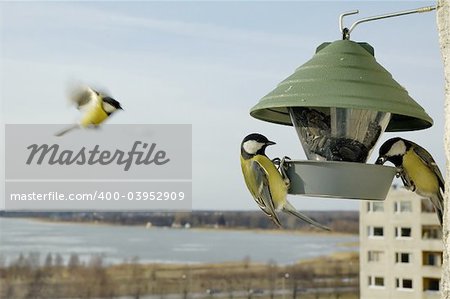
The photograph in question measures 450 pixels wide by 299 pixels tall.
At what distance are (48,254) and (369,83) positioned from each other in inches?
378

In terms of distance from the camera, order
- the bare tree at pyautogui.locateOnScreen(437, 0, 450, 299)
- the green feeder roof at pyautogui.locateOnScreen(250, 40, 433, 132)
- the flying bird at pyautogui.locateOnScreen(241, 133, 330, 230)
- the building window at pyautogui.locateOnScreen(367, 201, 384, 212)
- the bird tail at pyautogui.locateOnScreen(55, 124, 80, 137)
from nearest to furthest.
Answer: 1. the bare tree at pyautogui.locateOnScreen(437, 0, 450, 299)
2. the green feeder roof at pyautogui.locateOnScreen(250, 40, 433, 132)
3. the flying bird at pyautogui.locateOnScreen(241, 133, 330, 230)
4. the bird tail at pyautogui.locateOnScreen(55, 124, 80, 137)
5. the building window at pyautogui.locateOnScreen(367, 201, 384, 212)

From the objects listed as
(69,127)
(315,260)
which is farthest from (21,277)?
(69,127)

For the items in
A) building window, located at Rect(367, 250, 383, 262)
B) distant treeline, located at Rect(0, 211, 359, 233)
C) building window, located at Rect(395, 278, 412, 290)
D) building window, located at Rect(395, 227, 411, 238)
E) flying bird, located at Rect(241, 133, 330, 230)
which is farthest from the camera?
building window, located at Rect(367, 250, 383, 262)

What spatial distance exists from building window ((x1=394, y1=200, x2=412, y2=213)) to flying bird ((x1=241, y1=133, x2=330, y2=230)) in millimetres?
10619

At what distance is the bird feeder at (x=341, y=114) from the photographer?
1537mm

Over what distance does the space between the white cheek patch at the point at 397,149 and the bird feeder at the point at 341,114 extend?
1.3 inches

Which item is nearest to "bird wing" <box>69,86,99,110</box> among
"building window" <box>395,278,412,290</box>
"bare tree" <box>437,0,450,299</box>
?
"bare tree" <box>437,0,450,299</box>

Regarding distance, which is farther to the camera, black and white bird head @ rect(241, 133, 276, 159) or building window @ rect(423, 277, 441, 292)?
building window @ rect(423, 277, 441, 292)

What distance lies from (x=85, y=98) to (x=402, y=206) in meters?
10.3

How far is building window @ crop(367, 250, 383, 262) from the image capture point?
12211 mm

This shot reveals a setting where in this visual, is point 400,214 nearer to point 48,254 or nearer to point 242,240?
point 242,240

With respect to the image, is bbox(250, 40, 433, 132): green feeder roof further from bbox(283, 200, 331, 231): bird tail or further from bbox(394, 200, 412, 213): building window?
bbox(394, 200, 412, 213): building window

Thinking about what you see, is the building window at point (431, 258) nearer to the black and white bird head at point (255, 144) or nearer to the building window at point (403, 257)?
the building window at point (403, 257)

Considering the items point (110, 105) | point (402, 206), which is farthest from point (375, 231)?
point (110, 105)
